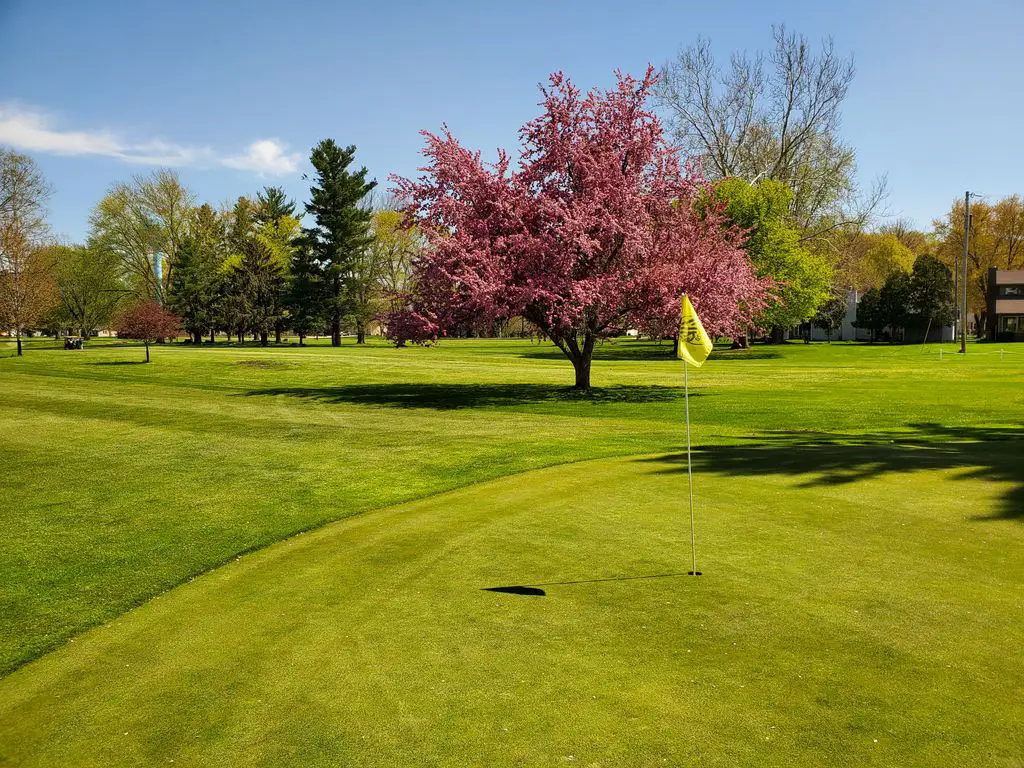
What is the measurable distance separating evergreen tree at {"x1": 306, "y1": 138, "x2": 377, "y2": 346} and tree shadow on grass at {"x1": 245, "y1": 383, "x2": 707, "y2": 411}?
49.1 metres

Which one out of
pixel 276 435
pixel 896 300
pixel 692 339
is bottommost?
pixel 276 435

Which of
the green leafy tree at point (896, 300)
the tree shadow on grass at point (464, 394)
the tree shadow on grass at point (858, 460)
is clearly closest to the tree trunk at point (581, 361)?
the tree shadow on grass at point (464, 394)

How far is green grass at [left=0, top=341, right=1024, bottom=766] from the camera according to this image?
4441 mm

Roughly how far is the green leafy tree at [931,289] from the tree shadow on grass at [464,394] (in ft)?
184

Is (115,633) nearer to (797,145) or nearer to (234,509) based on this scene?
(234,509)

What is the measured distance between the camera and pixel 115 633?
6.46 meters

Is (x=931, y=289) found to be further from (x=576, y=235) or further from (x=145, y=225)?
(x=145, y=225)

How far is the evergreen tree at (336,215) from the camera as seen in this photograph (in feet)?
262

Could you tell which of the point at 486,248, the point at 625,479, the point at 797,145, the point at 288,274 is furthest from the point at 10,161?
the point at 625,479

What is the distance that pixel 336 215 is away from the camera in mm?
80312

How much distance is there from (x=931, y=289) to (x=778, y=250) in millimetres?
29036

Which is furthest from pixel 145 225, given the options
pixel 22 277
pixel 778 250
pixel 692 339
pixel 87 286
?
pixel 692 339

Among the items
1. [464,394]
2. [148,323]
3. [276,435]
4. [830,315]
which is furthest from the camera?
[830,315]

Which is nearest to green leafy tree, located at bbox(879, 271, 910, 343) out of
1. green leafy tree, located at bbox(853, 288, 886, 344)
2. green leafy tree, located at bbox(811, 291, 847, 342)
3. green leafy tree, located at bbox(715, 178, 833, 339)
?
green leafy tree, located at bbox(853, 288, 886, 344)
